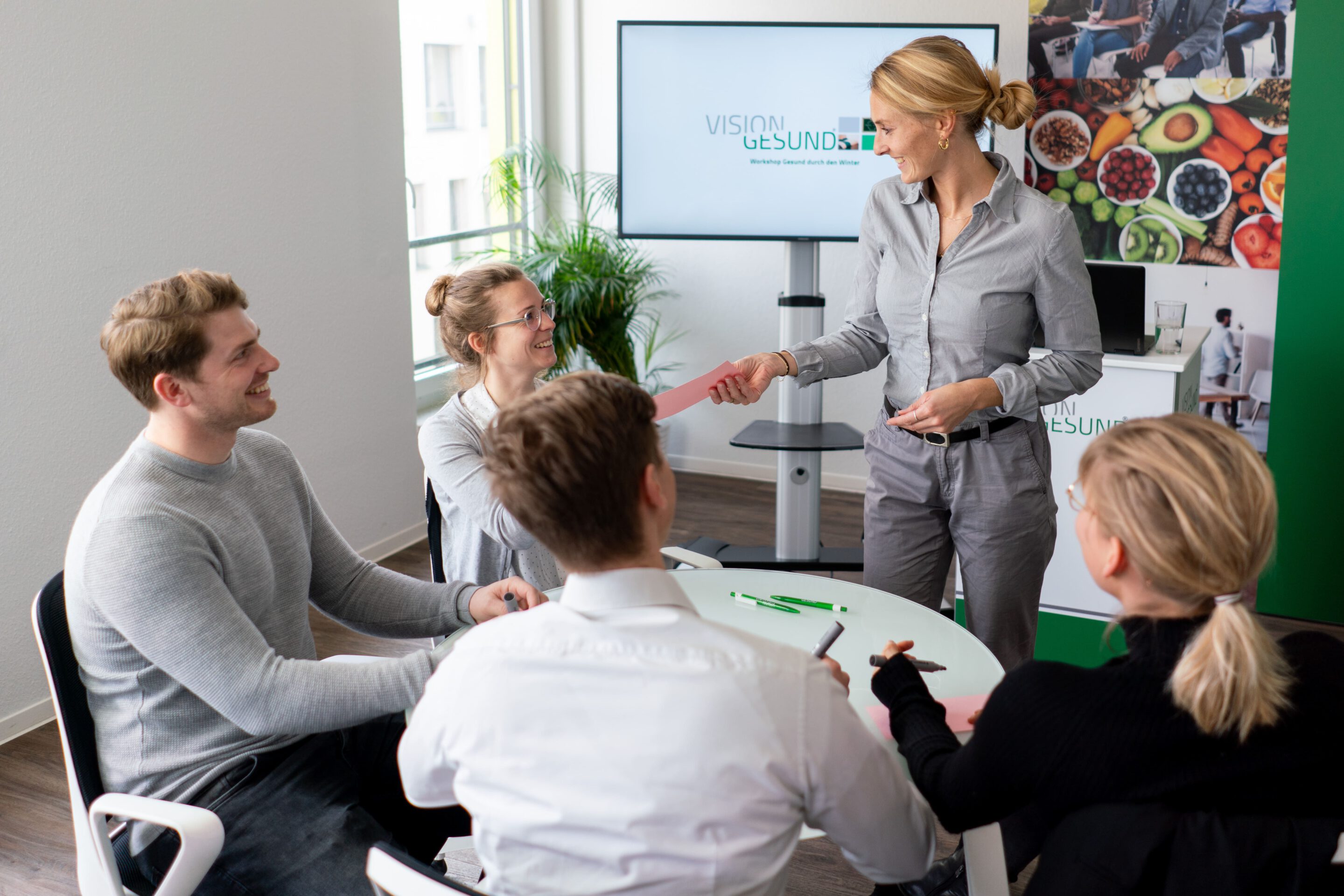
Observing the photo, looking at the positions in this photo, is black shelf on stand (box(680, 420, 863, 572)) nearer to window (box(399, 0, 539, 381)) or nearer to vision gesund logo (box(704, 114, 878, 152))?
vision gesund logo (box(704, 114, 878, 152))

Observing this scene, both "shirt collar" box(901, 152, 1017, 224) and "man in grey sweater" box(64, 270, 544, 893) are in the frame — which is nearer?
"man in grey sweater" box(64, 270, 544, 893)

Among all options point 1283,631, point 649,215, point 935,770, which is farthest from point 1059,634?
point 935,770

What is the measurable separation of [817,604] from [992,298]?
71 centimetres

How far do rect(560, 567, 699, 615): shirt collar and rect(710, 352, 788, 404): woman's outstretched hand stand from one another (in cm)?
135

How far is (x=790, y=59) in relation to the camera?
3.87 meters

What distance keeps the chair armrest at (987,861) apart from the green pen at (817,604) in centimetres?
51

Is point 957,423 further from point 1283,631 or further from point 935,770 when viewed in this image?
point 1283,631

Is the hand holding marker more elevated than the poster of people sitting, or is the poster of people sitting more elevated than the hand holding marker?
the poster of people sitting

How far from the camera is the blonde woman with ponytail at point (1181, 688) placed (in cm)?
116

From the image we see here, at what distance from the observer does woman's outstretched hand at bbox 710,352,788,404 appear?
8.21 feet

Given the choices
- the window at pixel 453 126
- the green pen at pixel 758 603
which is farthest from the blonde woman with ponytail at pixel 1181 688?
the window at pixel 453 126

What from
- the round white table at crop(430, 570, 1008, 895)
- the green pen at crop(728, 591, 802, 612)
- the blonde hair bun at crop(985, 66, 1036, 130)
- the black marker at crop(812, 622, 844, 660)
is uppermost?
the blonde hair bun at crop(985, 66, 1036, 130)

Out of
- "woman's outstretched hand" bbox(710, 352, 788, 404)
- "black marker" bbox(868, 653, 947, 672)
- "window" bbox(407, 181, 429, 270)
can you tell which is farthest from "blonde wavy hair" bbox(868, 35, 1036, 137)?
"window" bbox(407, 181, 429, 270)

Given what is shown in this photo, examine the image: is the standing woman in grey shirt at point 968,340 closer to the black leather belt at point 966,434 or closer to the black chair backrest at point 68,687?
the black leather belt at point 966,434
